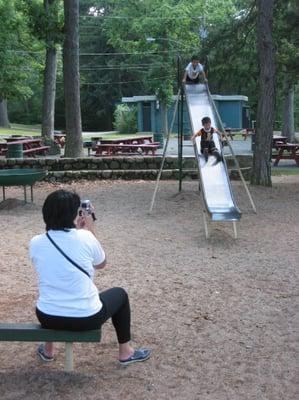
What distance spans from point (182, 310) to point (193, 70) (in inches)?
370

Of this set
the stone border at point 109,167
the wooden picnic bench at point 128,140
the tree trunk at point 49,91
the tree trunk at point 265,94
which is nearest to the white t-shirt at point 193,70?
the tree trunk at point 265,94

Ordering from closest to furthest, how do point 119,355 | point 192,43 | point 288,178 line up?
point 119,355 → point 288,178 → point 192,43

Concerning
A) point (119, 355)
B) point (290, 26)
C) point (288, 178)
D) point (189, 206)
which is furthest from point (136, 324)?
point (290, 26)

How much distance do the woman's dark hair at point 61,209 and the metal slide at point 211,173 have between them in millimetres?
5147

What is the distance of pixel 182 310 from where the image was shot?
525cm

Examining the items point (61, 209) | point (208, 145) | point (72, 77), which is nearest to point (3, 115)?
point (72, 77)

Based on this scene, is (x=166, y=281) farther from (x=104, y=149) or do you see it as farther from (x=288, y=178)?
(x=104, y=149)

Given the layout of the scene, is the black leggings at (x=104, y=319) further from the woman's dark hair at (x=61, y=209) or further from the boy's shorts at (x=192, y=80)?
the boy's shorts at (x=192, y=80)

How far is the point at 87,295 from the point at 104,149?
59.7 feet

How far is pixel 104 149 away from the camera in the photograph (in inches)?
850

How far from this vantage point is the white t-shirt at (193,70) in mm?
13687

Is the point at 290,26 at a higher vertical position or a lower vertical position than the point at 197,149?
higher

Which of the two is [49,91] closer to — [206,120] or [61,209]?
[206,120]

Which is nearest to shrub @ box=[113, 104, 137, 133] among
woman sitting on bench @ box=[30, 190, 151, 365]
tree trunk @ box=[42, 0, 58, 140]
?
tree trunk @ box=[42, 0, 58, 140]
